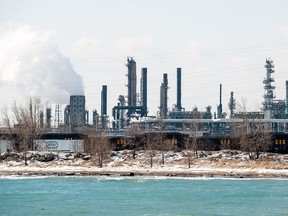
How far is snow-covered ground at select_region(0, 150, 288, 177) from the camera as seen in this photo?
46675mm

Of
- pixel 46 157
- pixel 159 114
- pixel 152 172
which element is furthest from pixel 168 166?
pixel 159 114

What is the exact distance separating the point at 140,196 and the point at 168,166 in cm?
1732

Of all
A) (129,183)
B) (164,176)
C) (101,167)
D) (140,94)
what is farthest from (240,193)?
(140,94)

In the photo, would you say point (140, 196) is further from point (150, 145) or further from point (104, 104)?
point (104, 104)

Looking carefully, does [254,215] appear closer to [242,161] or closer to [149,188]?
[149,188]

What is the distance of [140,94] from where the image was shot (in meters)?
104

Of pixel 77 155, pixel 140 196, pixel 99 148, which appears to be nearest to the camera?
pixel 140 196

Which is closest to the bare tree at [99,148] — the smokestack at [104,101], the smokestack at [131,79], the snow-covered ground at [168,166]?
the snow-covered ground at [168,166]

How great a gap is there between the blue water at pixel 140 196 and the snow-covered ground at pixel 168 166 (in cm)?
275

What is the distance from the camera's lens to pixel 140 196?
34.4m

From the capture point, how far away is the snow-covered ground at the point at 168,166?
46.7m

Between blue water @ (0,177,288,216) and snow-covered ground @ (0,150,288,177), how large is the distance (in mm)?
2749

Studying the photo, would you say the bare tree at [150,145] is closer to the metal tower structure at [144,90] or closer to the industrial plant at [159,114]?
the industrial plant at [159,114]

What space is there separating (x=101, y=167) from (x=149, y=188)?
42.8ft
